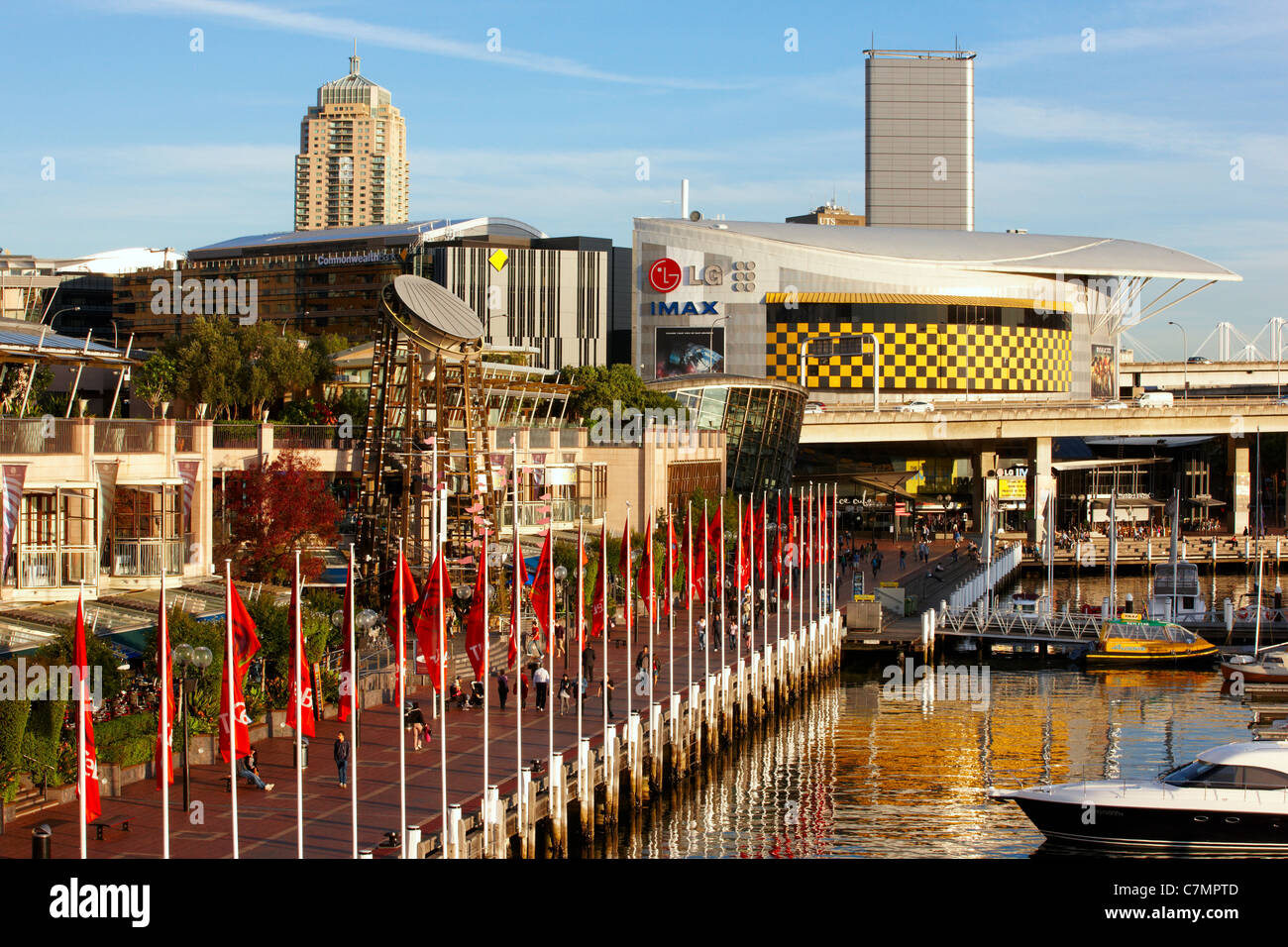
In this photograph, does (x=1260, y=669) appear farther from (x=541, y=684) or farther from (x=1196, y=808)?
(x=541, y=684)

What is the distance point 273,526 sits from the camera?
44.1 metres

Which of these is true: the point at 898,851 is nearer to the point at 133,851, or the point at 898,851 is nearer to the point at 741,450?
the point at 133,851

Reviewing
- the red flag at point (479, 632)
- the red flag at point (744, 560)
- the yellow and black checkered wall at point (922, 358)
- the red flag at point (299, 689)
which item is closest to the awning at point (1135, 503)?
the yellow and black checkered wall at point (922, 358)

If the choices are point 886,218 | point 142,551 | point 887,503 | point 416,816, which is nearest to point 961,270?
point 887,503

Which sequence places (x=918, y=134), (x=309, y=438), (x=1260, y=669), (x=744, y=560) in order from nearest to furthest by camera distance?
(x=1260, y=669), (x=744, y=560), (x=309, y=438), (x=918, y=134)

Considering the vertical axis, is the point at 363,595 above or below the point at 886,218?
below

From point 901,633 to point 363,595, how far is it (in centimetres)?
2409

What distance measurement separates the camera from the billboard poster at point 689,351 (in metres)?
128

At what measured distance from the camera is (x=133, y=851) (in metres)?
23.2

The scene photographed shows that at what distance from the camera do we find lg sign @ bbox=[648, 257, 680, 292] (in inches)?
5074

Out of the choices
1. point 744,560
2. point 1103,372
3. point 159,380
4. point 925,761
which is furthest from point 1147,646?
point 1103,372

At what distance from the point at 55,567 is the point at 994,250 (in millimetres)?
116126

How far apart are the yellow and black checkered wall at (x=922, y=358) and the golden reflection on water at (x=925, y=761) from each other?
2830 inches

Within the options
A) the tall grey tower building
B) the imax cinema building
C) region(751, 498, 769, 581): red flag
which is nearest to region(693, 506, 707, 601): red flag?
region(751, 498, 769, 581): red flag
